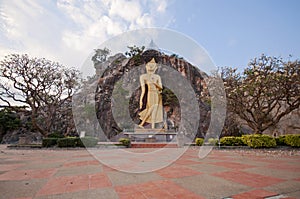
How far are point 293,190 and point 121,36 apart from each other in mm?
4688

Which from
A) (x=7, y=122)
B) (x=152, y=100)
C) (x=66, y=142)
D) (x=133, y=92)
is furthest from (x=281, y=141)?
(x=7, y=122)

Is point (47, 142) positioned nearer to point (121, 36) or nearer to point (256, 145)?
point (121, 36)

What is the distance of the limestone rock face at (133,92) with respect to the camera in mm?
30078

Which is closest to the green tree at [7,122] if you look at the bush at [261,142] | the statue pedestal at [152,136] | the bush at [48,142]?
the bush at [48,142]

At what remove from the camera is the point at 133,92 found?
109ft

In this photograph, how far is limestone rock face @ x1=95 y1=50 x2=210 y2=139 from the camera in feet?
98.7

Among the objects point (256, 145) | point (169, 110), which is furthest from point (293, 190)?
point (169, 110)

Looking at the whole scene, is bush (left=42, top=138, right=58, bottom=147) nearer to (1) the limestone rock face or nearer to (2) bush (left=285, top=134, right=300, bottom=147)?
(1) the limestone rock face

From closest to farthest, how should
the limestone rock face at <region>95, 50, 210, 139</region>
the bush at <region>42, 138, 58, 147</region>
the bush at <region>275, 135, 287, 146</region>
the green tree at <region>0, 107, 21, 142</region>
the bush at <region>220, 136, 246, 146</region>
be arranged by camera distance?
the bush at <region>275, 135, 287, 146</region> → the bush at <region>220, 136, 246, 146</region> → the bush at <region>42, 138, 58, 147</region> → the green tree at <region>0, 107, 21, 142</region> → the limestone rock face at <region>95, 50, 210, 139</region>

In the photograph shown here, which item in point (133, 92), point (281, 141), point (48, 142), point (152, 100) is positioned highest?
point (133, 92)

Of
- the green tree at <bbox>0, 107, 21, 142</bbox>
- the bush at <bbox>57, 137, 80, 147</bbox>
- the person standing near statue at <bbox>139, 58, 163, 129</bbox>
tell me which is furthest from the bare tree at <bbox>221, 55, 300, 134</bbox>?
the green tree at <bbox>0, 107, 21, 142</bbox>

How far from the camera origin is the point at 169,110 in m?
33.1

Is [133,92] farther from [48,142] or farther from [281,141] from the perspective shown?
[281,141]

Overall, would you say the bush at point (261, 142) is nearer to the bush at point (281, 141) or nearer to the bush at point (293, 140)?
the bush at point (293, 140)
